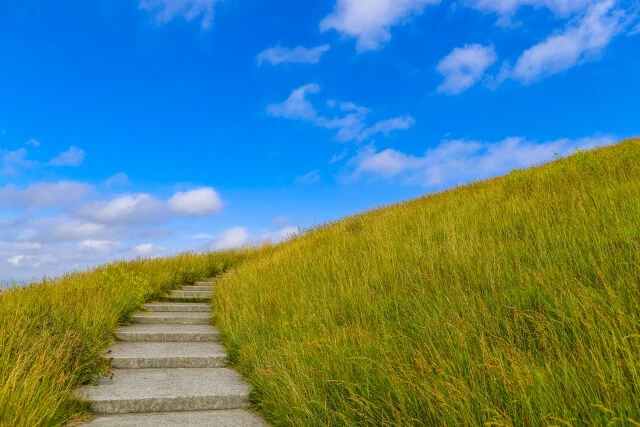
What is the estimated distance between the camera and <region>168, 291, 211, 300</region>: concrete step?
10031mm

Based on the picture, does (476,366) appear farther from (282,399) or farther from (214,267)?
(214,267)

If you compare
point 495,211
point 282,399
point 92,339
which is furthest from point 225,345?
point 495,211

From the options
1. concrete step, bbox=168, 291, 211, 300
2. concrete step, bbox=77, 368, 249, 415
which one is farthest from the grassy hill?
concrete step, bbox=168, 291, 211, 300

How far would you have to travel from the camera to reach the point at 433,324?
3.58m

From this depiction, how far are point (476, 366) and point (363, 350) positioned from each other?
3.41 feet

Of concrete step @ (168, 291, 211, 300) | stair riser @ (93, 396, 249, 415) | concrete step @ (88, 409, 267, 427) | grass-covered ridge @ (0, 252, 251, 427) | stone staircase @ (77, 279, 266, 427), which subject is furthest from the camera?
concrete step @ (168, 291, 211, 300)

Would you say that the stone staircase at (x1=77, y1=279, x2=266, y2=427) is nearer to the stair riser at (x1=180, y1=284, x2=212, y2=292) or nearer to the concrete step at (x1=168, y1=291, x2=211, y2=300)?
the concrete step at (x1=168, y1=291, x2=211, y2=300)

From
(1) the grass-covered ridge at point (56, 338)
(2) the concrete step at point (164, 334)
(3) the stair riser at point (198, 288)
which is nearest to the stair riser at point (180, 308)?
(1) the grass-covered ridge at point (56, 338)

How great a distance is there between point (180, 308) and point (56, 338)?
409 centimetres

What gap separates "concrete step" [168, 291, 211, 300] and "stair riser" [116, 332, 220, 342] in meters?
3.05

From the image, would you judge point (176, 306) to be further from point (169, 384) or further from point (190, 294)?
point (169, 384)

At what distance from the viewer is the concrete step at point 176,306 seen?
8.90 metres

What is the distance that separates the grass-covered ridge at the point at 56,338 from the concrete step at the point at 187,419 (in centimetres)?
39

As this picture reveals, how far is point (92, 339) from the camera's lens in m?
5.67
